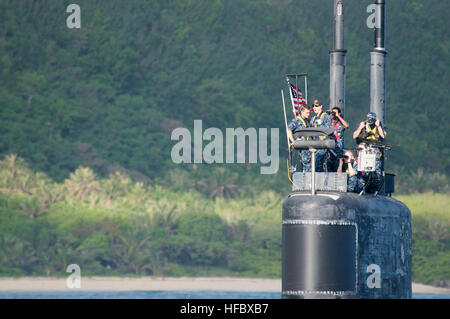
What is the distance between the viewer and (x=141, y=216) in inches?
2598

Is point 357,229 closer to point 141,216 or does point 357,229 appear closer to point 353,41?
point 141,216

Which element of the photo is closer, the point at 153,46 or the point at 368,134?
the point at 368,134

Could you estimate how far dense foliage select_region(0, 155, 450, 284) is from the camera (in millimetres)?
63844

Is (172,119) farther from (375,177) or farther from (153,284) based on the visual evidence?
(375,177)

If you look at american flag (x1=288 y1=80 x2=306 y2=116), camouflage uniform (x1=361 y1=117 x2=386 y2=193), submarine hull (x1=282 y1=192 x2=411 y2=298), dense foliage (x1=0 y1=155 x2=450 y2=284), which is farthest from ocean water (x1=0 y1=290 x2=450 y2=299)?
submarine hull (x1=282 y1=192 x2=411 y2=298)

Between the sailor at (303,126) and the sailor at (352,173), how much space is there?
583 mm

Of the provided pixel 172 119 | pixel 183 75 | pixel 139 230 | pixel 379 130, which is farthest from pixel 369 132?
pixel 183 75

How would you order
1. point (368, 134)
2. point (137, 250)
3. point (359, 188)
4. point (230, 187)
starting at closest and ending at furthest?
point (359, 188)
point (368, 134)
point (137, 250)
point (230, 187)

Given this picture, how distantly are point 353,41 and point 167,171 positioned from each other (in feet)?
81.5

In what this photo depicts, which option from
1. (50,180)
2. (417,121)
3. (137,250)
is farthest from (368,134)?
(417,121)

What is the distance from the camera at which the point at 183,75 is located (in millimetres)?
84312

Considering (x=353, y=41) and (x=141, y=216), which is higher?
(x=353, y=41)

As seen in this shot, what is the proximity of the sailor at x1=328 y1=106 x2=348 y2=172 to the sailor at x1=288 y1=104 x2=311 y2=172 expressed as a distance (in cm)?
42
